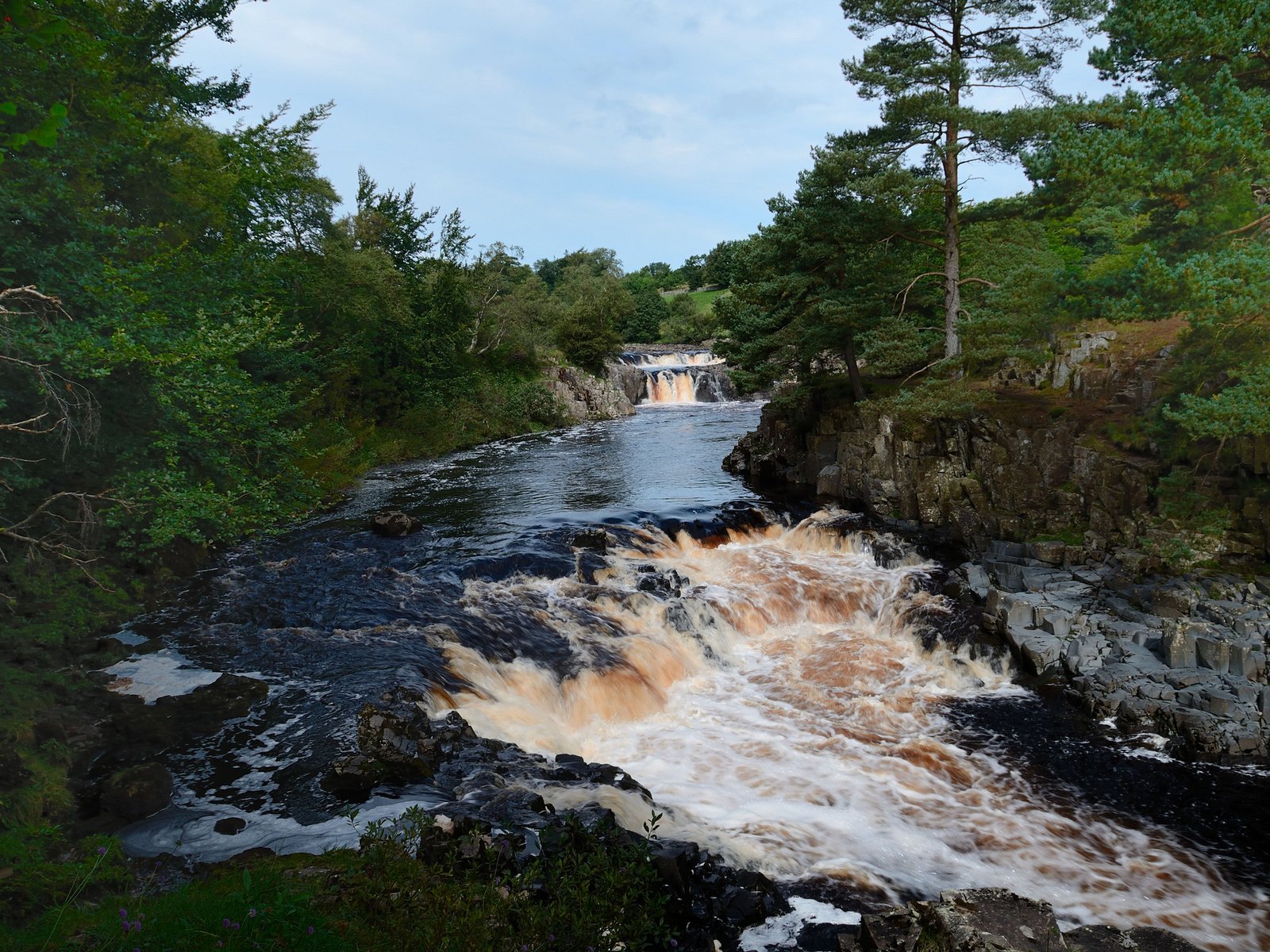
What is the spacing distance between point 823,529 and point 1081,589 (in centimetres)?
707

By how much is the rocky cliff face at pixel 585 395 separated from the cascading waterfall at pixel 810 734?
28178mm

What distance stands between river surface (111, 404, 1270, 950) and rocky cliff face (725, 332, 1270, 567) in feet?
6.32

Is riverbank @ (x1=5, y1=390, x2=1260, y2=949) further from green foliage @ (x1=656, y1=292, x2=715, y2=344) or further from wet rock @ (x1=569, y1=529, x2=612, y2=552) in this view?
green foliage @ (x1=656, y1=292, x2=715, y2=344)

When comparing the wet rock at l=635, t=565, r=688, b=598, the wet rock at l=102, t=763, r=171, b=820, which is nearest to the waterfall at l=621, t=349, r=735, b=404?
the wet rock at l=635, t=565, r=688, b=598

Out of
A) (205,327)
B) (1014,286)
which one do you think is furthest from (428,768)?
(1014,286)

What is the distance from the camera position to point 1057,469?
15.9 meters

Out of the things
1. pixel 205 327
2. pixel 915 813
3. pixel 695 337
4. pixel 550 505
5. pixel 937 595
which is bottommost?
pixel 915 813

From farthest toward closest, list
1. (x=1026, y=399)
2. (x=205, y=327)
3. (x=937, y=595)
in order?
(x=1026, y=399) < (x=937, y=595) < (x=205, y=327)

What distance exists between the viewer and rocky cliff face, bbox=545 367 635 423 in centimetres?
4525

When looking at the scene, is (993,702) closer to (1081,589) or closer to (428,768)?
(1081,589)

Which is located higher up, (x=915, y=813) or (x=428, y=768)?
(x=428, y=768)

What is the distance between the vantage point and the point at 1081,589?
13.4 m

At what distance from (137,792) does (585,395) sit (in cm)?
4068

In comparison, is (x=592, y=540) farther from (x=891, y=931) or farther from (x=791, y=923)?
(x=891, y=931)
